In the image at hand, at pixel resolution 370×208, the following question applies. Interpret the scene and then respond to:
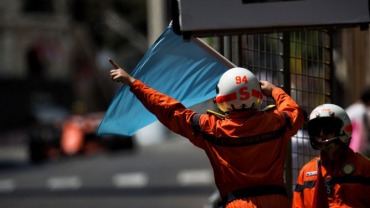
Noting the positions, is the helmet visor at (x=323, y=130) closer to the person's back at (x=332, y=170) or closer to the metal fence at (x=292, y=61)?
the person's back at (x=332, y=170)

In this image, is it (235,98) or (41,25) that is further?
(41,25)

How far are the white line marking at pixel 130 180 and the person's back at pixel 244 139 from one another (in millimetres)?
16308

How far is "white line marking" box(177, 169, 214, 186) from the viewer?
2305 centimetres

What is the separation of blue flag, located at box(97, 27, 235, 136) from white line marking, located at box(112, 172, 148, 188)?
15107mm

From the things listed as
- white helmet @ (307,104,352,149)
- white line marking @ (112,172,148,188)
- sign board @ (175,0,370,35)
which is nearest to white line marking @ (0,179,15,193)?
white line marking @ (112,172,148,188)

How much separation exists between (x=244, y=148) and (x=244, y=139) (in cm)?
5

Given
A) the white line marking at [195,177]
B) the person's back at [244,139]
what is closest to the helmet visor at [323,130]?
the person's back at [244,139]

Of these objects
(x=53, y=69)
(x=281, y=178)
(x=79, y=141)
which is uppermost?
(x=281, y=178)

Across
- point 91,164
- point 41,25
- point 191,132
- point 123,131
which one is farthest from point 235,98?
point 41,25

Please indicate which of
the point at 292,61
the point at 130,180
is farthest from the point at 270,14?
the point at 130,180

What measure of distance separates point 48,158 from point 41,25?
25.6m

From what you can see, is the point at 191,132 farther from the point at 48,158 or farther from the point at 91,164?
the point at 48,158

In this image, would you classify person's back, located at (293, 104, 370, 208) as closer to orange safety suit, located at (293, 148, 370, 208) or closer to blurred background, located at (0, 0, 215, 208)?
orange safety suit, located at (293, 148, 370, 208)

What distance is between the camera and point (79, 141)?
32906 millimetres
